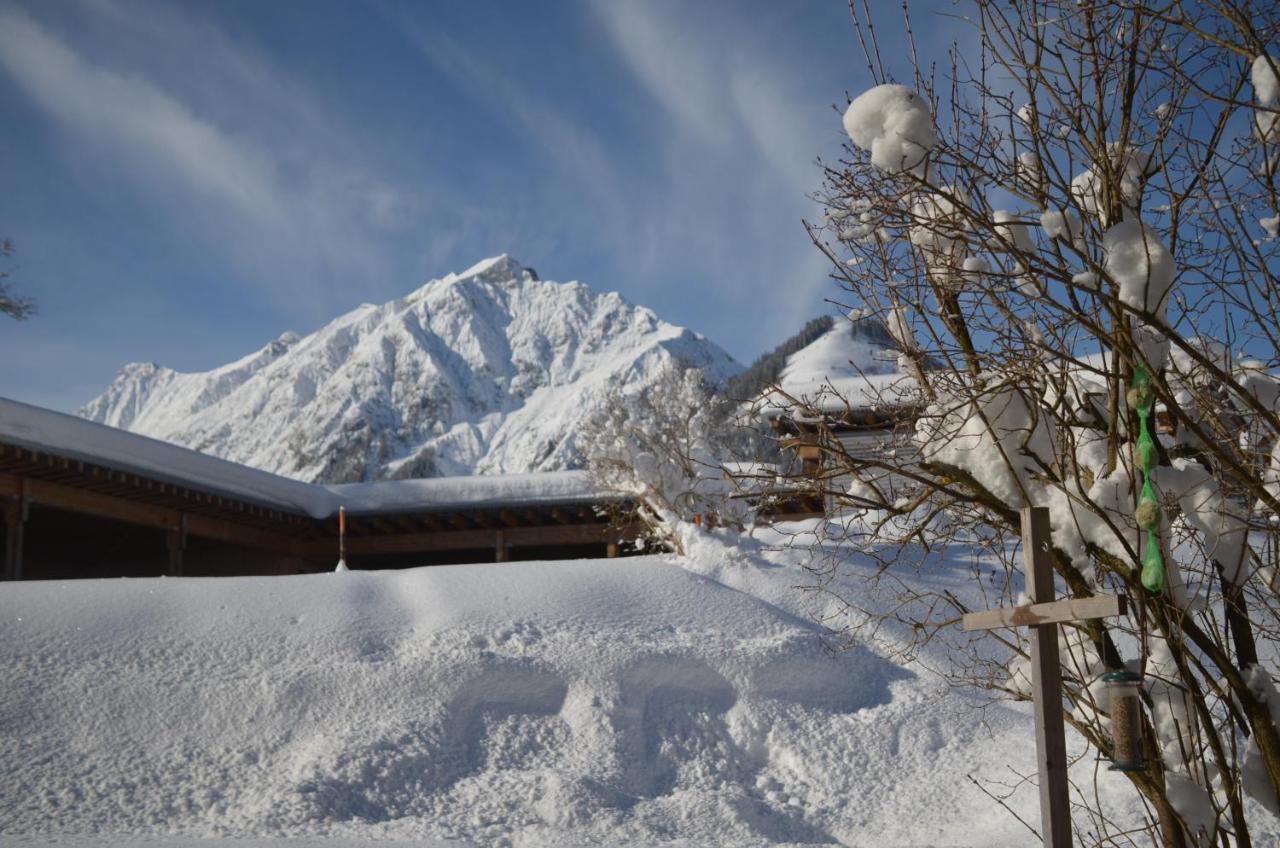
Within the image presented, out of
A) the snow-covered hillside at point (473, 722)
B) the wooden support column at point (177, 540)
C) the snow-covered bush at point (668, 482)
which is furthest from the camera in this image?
the wooden support column at point (177, 540)

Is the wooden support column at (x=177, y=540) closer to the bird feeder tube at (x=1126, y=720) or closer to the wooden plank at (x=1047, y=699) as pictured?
the wooden plank at (x=1047, y=699)

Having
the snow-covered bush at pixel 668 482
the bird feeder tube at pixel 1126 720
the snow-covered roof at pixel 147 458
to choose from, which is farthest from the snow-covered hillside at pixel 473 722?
the bird feeder tube at pixel 1126 720

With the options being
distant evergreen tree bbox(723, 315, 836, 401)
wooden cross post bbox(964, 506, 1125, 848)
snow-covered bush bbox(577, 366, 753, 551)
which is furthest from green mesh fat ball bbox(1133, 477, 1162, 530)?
distant evergreen tree bbox(723, 315, 836, 401)

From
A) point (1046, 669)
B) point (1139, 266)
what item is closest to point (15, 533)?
point (1046, 669)

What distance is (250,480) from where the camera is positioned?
57.2 feet

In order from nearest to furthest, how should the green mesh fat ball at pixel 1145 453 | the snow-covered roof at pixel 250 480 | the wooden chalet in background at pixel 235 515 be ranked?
the green mesh fat ball at pixel 1145 453 < the snow-covered roof at pixel 250 480 < the wooden chalet in background at pixel 235 515

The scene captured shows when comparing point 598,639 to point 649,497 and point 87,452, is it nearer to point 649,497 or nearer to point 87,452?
point 649,497

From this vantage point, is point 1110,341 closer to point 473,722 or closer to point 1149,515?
point 1149,515

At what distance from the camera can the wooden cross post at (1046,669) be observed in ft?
11.6

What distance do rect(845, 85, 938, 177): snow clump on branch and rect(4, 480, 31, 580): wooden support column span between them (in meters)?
14.2

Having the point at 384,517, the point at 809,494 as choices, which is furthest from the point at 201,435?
the point at 809,494

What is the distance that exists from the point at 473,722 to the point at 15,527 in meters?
8.42

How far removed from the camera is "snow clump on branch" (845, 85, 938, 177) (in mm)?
3230

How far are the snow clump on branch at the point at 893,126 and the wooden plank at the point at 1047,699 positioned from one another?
4.18 ft
